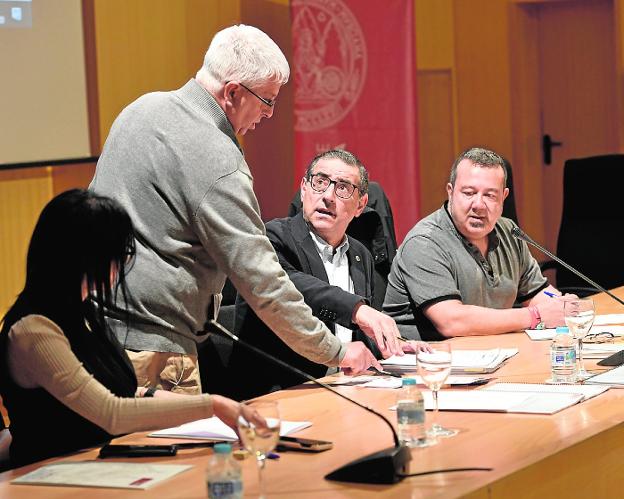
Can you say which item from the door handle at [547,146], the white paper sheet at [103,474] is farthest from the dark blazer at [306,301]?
the door handle at [547,146]

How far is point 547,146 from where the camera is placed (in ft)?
27.9

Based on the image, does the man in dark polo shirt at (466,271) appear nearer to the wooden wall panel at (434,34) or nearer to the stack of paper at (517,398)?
the stack of paper at (517,398)

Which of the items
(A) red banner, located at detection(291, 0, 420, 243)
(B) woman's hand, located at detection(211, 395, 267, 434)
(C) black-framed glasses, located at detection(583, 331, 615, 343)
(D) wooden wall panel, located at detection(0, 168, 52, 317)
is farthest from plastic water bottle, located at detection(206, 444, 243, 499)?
(A) red banner, located at detection(291, 0, 420, 243)

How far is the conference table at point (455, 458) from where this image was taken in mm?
1869

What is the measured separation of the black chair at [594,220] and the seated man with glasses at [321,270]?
2050mm

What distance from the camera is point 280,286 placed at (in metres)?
2.64

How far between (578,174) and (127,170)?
3.22 m

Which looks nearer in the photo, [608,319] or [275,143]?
[608,319]

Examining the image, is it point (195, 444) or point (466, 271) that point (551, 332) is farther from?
point (195, 444)

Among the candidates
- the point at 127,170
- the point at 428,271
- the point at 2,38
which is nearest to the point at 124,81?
the point at 2,38

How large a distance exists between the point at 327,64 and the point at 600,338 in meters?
3.47

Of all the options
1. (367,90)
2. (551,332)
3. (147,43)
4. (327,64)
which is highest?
(147,43)

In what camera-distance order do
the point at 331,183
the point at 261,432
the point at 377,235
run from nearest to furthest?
the point at 261,432, the point at 331,183, the point at 377,235

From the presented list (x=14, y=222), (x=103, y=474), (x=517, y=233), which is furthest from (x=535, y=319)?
(x=14, y=222)
